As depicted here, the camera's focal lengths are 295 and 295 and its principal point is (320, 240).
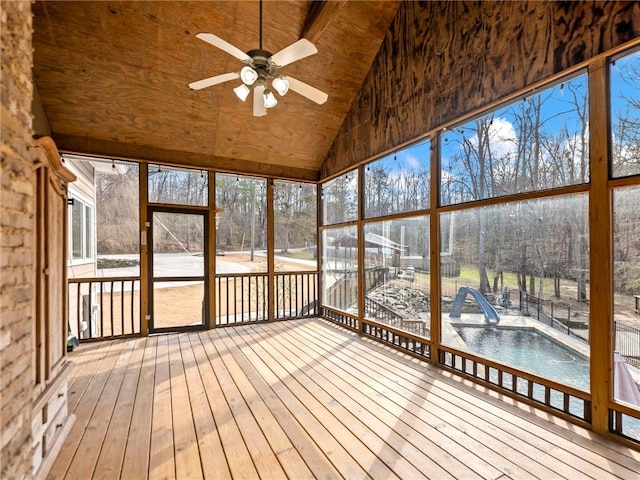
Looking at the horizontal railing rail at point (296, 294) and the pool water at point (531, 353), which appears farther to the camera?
the horizontal railing rail at point (296, 294)

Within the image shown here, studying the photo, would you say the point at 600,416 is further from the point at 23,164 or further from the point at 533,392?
the point at 23,164

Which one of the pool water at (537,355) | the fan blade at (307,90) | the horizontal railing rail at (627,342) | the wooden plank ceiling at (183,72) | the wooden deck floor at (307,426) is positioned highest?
the wooden plank ceiling at (183,72)

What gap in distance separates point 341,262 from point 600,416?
12.9 feet

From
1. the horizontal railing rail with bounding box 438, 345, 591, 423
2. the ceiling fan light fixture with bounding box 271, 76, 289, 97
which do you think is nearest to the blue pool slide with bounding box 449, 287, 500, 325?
the horizontal railing rail with bounding box 438, 345, 591, 423

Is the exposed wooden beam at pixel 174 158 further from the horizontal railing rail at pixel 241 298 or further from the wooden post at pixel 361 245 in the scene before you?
the horizontal railing rail at pixel 241 298

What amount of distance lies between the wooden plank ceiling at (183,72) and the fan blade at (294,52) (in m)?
1.35

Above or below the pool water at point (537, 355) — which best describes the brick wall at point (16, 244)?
above


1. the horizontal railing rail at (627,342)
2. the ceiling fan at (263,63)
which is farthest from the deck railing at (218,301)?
the horizontal railing rail at (627,342)

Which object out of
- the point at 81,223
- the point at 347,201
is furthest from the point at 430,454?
the point at 81,223

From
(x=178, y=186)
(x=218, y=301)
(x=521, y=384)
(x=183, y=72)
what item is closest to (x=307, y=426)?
(x=521, y=384)

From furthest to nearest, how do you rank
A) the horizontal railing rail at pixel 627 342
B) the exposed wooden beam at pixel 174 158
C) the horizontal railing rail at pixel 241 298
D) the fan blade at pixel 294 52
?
the horizontal railing rail at pixel 241 298 → the exposed wooden beam at pixel 174 158 → the fan blade at pixel 294 52 → the horizontal railing rail at pixel 627 342

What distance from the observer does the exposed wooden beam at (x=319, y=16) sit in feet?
11.3

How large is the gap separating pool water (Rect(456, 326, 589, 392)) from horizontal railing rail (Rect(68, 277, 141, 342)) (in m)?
4.96

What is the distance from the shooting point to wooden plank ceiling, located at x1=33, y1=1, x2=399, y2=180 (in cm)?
349
